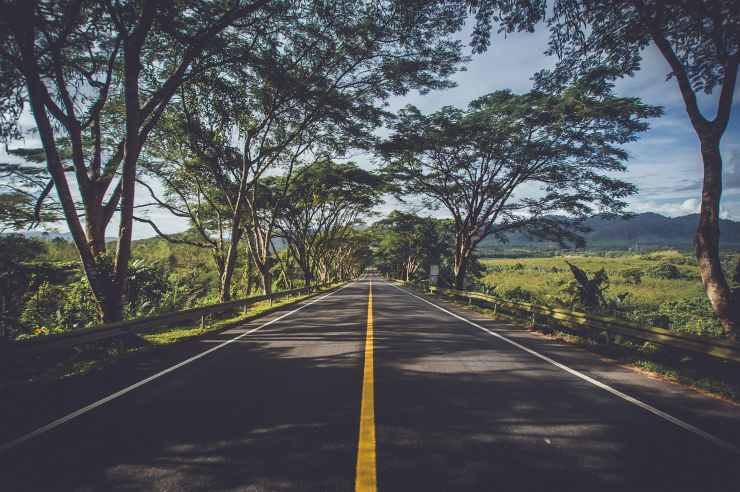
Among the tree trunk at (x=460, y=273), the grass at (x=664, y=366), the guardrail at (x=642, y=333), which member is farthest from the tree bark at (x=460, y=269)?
the grass at (x=664, y=366)

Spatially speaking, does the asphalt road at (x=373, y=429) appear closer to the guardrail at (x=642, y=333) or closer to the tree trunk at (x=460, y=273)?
the guardrail at (x=642, y=333)

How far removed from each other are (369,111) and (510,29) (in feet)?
25.9

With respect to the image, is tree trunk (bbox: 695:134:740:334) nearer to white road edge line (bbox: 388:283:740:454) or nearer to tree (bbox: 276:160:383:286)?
white road edge line (bbox: 388:283:740:454)

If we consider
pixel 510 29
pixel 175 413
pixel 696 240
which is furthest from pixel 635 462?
pixel 510 29

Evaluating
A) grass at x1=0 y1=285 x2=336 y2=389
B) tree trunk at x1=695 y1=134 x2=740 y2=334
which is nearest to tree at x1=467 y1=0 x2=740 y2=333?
tree trunk at x1=695 y1=134 x2=740 y2=334

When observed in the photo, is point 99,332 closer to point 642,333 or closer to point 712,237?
point 642,333

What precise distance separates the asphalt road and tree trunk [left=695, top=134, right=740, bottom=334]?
2761 mm

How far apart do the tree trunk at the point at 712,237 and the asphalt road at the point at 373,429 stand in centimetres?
276

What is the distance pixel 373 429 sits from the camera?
3.39 metres

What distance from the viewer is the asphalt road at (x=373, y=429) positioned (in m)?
2.67

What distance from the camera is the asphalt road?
2670mm

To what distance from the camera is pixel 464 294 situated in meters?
19.1

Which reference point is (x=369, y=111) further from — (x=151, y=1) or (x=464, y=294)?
(x=464, y=294)

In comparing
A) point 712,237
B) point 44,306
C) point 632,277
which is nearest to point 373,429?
point 712,237
